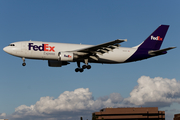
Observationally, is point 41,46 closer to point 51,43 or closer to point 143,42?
point 51,43

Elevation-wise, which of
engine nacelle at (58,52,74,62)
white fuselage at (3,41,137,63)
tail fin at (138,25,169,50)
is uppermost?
tail fin at (138,25,169,50)

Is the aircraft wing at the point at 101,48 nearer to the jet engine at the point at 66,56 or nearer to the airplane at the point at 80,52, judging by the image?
the airplane at the point at 80,52

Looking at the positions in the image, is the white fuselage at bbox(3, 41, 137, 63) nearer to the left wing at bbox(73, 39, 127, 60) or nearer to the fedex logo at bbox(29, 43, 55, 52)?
the fedex logo at bbox(29, 43, 55, 52)

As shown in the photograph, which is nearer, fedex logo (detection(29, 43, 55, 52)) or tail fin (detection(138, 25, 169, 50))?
fedex logo (detection(29, 43, 55, 52))

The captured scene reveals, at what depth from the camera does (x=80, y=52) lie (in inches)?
1614

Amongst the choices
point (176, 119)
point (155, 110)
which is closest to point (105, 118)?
point (155, 110)

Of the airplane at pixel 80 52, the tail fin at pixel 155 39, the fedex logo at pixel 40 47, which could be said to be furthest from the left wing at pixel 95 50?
the tail fin at pixel 155 39

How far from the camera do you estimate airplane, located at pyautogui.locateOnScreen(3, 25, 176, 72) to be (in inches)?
1572

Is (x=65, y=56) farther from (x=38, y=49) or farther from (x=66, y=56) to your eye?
(x=38, y=49)

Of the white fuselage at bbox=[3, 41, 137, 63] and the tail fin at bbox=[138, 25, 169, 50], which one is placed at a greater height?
the tail fin at bbox=[138, 25, 169, 50]

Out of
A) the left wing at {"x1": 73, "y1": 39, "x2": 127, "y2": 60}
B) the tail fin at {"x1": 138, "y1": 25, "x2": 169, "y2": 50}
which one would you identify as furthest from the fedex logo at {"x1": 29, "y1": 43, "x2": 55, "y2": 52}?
the tail fin at {"x1": 138, "y1": 25, "x2": 169, "y2": 50}

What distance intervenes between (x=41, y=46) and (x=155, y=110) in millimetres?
95534

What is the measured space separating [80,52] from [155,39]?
50.7 ft

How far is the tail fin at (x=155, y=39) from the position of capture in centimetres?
4634
